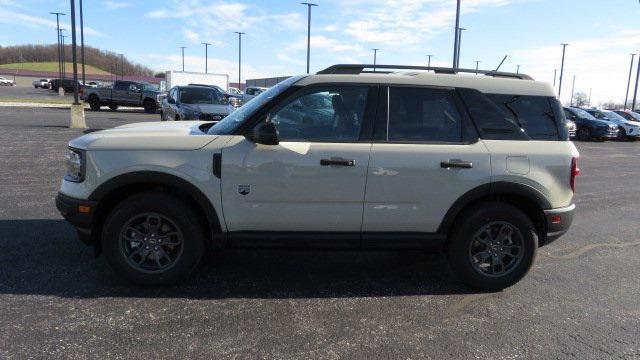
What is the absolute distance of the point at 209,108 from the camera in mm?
12766

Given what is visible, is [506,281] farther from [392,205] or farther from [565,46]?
[565,46]

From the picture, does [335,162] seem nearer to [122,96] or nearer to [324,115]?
[324,115]

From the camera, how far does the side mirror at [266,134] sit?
383cm

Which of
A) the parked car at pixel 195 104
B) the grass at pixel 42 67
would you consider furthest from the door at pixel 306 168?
the grass at pixel 42 67

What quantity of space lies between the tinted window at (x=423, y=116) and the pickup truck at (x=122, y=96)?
92.6 ft

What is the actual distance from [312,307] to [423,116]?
1.87 metres

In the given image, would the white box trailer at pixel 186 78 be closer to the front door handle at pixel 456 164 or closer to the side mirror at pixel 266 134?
the side mirror at pixel 266 134

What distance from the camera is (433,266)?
5008mm

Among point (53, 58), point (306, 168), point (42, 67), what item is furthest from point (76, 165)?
point (53, 58)

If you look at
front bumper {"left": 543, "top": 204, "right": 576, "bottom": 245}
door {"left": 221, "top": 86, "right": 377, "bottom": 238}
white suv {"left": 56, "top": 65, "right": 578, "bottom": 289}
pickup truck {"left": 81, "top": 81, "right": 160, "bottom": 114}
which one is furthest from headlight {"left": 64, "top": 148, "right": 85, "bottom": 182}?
pickup truck {"left": 81, "top": 81, "right": 160, "bottom": 114}

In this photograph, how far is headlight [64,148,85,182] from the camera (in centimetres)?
402

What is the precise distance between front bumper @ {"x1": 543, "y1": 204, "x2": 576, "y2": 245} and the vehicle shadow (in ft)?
3.08

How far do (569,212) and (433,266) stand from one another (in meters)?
1.38

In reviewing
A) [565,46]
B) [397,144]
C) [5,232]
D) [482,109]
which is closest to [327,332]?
[397,144]
